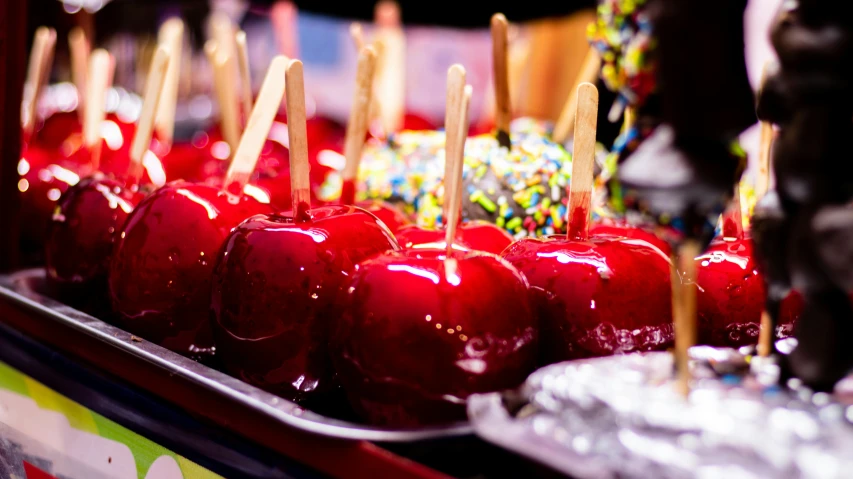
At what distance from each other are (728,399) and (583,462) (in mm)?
125

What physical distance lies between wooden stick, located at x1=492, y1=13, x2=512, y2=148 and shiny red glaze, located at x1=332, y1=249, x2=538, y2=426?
0.48m

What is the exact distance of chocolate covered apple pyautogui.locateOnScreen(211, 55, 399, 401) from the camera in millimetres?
825

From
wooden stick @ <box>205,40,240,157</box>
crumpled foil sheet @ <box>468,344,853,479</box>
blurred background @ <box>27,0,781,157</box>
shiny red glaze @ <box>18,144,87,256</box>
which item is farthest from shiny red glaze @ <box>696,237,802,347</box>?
blurred background @ <box>27,0,781,157</box>

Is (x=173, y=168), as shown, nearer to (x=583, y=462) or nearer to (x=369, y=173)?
(x=369, y=173)

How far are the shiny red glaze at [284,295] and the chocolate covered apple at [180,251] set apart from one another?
11 cm

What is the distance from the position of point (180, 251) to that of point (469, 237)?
0.36m

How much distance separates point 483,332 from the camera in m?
0.72

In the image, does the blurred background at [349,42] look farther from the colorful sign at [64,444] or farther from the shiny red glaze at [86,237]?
the colorful sign at [64,444]

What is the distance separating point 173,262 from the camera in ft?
3.15

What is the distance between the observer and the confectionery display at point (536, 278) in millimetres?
566

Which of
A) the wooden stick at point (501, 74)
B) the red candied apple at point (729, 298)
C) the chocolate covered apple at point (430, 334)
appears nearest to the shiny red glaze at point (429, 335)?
the chocolate covered apple at point (430, 334)

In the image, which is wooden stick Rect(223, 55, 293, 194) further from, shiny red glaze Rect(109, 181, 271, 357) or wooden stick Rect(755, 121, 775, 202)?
wooden stick Rect(755, 121, 775, 202)

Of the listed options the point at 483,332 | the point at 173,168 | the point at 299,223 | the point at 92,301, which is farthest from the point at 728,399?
the point at 173,168

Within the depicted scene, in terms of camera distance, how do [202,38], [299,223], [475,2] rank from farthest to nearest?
1. [202,38]
2. [475,2]
3. [299,223]
